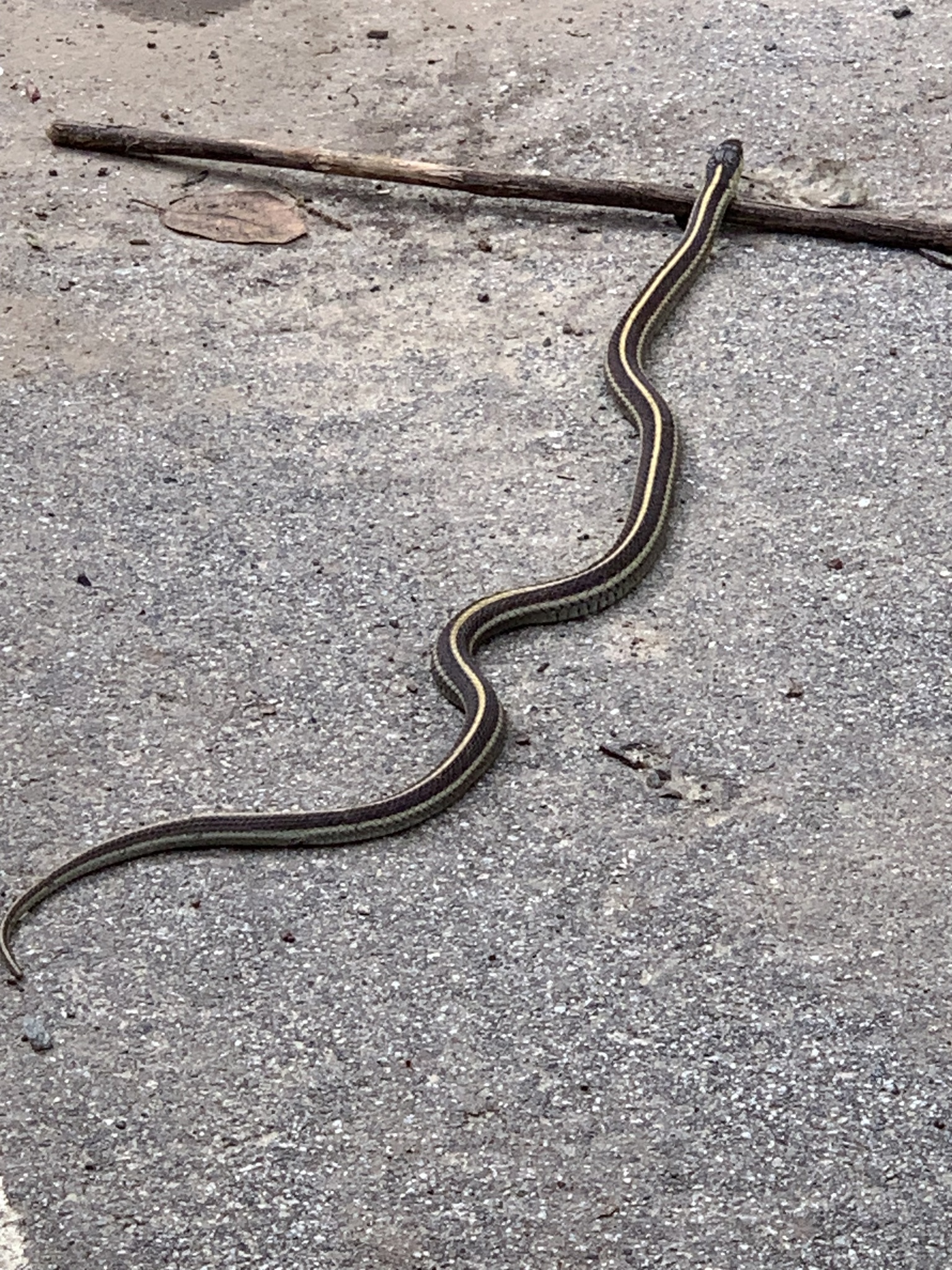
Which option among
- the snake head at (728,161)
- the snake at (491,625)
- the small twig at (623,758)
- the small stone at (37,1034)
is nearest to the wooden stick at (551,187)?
the snake head at (728,161)

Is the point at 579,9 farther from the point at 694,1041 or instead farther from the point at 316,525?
the point at 694,1041

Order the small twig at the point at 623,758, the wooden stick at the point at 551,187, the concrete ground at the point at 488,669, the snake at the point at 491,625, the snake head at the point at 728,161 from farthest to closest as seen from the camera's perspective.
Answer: the snake head at the point at 728,161, the wooden stick at the point at 551,187, the small twig at the point at 623,758, the snake at the point at 491,625, the concrete ground at the point at 488,669

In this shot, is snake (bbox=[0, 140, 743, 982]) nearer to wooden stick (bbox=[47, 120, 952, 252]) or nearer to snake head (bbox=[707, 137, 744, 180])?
snake head (bbox=[707, 137, 744, 180])

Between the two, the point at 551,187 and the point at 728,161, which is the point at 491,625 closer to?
the point at 551,187

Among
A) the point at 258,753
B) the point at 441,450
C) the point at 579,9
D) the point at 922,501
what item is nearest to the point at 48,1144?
the point at 258,753

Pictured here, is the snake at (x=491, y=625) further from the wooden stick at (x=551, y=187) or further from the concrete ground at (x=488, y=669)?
the wooden stick at (x=551, y=187)
